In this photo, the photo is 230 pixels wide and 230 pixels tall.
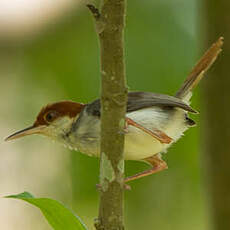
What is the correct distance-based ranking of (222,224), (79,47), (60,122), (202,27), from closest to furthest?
(222,224)
(202,27)
(60,122)
(79,47)

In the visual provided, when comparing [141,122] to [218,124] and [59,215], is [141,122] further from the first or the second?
[59,215]

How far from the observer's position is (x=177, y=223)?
5.49 metres

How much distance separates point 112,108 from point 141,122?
1433mm

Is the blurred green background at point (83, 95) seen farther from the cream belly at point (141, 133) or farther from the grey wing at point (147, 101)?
the grey wing at point (147, 101)

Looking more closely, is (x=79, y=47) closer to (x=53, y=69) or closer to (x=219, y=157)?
(x=53, y=69)

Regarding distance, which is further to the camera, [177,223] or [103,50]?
[177,223]

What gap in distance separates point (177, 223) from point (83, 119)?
2047 mm

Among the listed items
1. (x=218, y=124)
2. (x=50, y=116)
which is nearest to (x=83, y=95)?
(x=50, y=116)

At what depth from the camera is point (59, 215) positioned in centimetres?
233

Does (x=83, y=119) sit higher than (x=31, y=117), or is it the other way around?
(x=31, y=117)

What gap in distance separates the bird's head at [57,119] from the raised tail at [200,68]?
2.64 ft

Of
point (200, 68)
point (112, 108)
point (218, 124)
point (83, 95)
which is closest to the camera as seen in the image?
point (112, 108)

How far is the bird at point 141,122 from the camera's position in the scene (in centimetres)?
383

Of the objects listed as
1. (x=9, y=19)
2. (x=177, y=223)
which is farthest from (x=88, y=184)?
(x=9, y=19)
